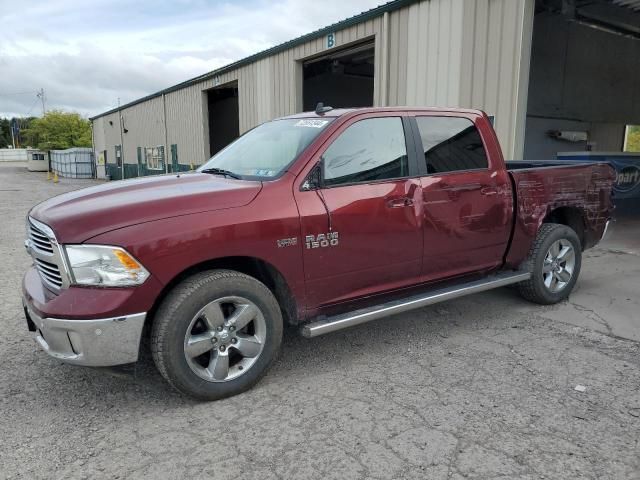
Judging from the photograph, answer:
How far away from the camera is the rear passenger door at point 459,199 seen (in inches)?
161

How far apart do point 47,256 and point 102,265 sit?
0.52 metres

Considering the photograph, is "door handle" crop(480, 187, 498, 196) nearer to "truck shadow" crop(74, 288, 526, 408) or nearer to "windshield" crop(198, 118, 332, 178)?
"truck shadow" crop(74, 288, 526, 408)

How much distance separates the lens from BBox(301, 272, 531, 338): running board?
348 cm

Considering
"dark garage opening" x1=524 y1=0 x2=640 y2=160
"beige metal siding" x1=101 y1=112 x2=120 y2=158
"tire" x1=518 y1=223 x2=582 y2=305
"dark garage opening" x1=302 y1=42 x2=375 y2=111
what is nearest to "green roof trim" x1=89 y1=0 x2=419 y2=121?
"dark garage opening" x1=302 y1=42 x2=375 y2=111

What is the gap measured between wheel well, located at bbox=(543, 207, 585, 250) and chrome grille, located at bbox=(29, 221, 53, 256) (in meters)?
4.53

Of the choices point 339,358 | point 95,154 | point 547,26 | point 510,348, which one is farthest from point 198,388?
point 95,154

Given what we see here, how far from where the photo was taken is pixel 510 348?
162 inches

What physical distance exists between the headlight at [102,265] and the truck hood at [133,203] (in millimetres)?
81

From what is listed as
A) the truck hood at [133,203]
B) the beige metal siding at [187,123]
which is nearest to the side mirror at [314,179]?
the truck hood at [133,203]

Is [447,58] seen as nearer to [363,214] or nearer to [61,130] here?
[363,214]

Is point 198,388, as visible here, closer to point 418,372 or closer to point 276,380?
point 276,380

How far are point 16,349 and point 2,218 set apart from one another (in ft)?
34.9

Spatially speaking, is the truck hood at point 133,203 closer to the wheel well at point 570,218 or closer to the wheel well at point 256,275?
the wheel well at point 256,275

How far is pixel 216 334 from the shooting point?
3.20 meters
